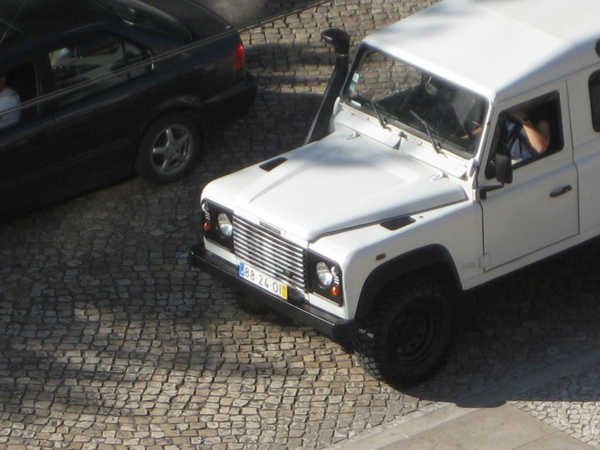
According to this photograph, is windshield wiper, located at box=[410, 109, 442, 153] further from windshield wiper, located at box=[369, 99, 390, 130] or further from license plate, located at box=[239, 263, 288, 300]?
license plate, located at box=[239, 263, 288, 300]

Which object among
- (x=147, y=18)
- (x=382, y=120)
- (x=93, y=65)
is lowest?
(x=382, y=120)

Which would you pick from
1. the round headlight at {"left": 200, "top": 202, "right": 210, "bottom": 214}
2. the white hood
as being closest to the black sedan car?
the round headlight at {"left": 200, "top": 202, "right": 210, "bottom": 214}

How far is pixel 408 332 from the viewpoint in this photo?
7570mm

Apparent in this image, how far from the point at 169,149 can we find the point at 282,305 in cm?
292

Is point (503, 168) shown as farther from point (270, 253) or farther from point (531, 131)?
point (270, 253)

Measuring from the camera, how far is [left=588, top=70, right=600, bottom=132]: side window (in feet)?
25.9

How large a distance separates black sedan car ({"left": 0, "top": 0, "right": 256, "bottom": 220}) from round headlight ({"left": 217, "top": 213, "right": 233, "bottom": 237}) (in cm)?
182

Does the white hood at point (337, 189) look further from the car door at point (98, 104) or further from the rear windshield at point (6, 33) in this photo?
the rear windshield at point (6, 33)

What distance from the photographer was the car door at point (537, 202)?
25.0 ft

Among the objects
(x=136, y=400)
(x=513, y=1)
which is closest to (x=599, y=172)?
(x=513, y=1)

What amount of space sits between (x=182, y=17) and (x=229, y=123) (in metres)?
1.03

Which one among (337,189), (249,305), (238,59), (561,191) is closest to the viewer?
(337,189)

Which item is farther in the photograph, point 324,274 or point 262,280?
point 262,280

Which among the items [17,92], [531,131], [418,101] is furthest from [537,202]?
[17,92]
